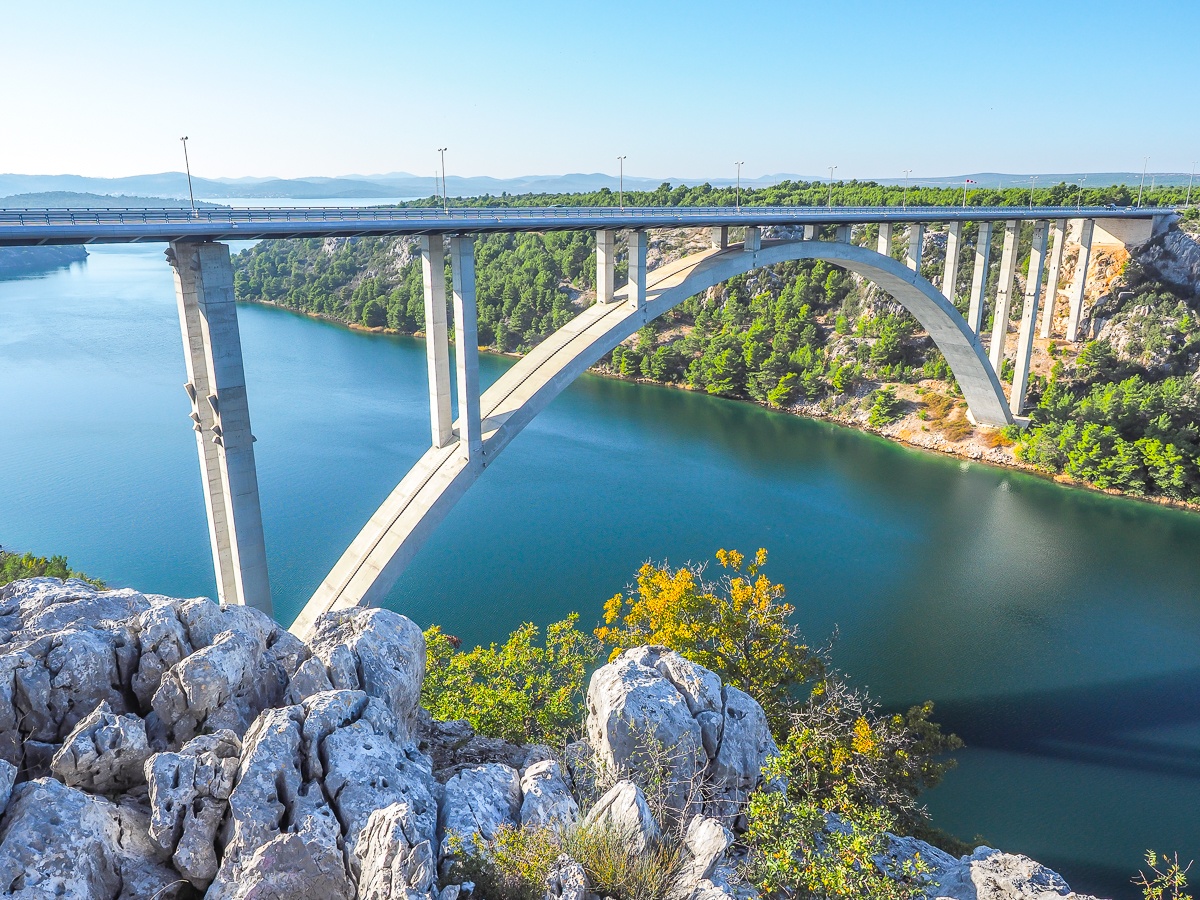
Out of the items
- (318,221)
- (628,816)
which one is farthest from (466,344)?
(628,816)

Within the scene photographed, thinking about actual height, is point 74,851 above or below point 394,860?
above

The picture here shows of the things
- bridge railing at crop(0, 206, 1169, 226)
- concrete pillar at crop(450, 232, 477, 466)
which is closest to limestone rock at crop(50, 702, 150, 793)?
A: bridge railing at crop(0, 206, 1169, 226)

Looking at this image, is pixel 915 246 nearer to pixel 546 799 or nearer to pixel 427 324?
pixel 427 324

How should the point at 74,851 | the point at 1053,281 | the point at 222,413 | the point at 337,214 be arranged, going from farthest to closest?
the point at 1053,281, the point at 337,214, the point at 222,413, the point at 74,851

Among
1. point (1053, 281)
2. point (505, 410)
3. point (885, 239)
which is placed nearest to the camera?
point (505, 410)

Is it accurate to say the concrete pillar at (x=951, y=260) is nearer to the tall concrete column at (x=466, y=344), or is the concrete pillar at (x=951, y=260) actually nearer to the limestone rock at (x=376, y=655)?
the tall concrete column at (x=466, y=344)
